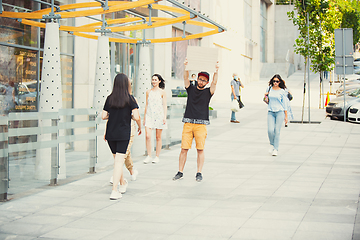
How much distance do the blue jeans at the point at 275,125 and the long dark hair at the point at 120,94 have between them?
508 cm

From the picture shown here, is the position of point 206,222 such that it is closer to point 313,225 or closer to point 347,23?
point 313,225

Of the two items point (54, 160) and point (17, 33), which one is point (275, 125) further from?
point (17, 33)

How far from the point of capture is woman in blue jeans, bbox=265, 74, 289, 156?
10.3 meters

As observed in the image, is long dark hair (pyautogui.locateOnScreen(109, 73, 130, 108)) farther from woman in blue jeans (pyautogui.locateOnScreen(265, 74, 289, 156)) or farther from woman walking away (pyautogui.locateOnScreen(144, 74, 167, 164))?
woman in blue jeans (pyautogui.locateOnScreen(265, 74, 289, 156))

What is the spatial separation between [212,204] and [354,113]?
1427 cm

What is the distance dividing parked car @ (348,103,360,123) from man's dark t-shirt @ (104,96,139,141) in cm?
1441

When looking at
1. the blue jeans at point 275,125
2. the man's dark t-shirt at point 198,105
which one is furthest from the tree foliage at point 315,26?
the man's dark t-shirt at point 198,105

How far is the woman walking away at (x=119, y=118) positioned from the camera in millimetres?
6148

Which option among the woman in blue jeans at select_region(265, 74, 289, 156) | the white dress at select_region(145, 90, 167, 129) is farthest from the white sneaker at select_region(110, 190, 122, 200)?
the woman in blue jeans at select_region(265, 74, 289, 156)

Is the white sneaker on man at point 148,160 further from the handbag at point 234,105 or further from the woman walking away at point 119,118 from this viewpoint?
the handbag at point 234,105

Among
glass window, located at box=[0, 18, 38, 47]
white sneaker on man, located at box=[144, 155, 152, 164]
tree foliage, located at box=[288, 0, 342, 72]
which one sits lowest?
white sneaker on man, located at box=[144, 155, 152, 164]

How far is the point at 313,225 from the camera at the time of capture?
4.91 m

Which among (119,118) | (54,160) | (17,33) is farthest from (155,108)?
(17,33)

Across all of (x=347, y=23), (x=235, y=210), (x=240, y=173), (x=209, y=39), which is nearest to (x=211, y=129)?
(x=240, y=173)
